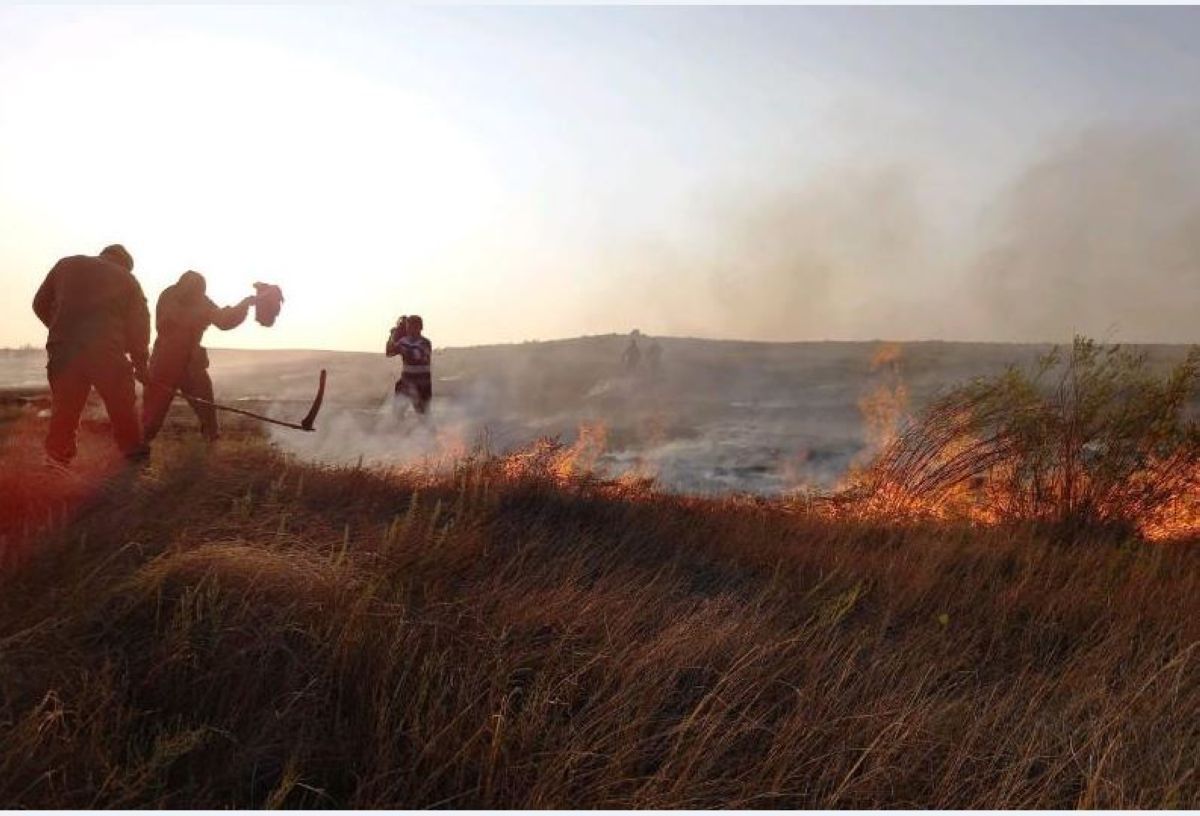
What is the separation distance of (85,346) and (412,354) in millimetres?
6161

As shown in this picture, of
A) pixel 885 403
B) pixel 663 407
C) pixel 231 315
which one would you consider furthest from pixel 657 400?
pixel 231 315

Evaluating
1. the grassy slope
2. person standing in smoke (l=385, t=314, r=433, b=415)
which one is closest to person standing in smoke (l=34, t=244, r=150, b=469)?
the grassy slope

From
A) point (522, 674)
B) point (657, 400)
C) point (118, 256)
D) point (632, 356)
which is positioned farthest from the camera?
point (632, 356)

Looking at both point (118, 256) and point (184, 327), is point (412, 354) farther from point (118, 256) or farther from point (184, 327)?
point (118, 256)

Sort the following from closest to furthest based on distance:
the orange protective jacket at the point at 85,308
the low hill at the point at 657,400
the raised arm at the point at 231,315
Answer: the orange protective jacket at the point at 85,308, the raised arm at the point at 231,315, the low hill at the point at 657,400

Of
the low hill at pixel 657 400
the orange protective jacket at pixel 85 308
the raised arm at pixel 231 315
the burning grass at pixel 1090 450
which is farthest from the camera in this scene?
the low hill at pixel 657 400

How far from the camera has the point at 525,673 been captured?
10.7 ft

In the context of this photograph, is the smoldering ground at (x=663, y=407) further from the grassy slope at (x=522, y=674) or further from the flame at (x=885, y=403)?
the grassy slope at (x=522, y=674)

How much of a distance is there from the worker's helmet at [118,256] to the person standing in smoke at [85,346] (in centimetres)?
37

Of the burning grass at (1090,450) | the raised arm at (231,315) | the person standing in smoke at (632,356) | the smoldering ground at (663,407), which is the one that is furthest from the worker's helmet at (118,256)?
the person standing in smoke at (632,356)

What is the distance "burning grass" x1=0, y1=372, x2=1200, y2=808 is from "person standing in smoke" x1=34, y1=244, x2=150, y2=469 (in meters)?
1.54

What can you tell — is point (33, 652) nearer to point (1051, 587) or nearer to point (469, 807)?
point (469, 807)

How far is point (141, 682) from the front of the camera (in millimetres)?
2680

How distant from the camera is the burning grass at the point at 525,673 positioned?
8.00 feet
